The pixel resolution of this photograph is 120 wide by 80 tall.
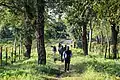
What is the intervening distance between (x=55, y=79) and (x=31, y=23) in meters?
9.46

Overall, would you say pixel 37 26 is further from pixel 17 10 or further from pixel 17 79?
pixel 17 79

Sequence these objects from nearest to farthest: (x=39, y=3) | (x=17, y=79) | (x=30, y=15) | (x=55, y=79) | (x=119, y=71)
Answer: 1. (x=17, y=79)
2. (x=55, y=79)
3. (x=119, y=71)
4. (x=39, y=3)
5. (x=30, y=15)

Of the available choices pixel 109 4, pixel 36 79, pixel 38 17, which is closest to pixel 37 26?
pixel 38 17

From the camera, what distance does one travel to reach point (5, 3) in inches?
1078

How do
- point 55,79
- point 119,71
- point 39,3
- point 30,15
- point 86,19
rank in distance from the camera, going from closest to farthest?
point 55,79 → point 119,71 → point 39,3 → point 30,15 → point 86,19

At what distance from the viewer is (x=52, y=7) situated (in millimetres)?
25750

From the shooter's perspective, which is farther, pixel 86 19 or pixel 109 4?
pixel 86 19

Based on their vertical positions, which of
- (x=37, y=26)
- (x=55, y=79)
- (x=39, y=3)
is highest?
(x=39, y=3)

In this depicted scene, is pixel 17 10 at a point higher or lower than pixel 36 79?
higher

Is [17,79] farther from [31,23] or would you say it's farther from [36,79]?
[31,23]

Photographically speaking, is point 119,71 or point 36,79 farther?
point 119,71

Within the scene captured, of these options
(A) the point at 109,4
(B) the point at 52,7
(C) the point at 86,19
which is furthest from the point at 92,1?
(C) the point at 86,19

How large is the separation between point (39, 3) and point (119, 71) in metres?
7.76

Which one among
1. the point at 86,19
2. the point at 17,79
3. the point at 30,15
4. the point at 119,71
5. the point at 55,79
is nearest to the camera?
the point at 17,79
